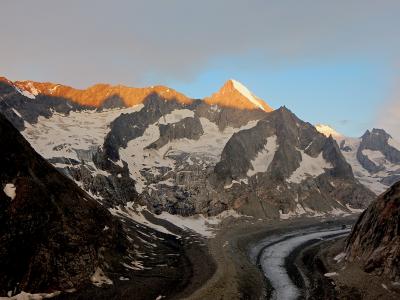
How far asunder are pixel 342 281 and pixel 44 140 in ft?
378

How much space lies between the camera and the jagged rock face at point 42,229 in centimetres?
4894

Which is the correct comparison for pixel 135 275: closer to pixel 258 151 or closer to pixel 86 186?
pixel 86 186

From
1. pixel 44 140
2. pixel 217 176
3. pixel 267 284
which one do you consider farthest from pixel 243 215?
pixel 267 284

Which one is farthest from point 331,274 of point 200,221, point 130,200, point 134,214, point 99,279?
point 130,200

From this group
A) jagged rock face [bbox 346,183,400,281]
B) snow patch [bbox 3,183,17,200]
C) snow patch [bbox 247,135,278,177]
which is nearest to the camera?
jagged rock face [bbox 346,183,400,281]

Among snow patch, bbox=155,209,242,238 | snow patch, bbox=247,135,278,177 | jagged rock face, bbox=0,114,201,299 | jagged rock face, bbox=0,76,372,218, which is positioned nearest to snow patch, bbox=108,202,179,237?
jagged rock face, bbox=0,76,372,218

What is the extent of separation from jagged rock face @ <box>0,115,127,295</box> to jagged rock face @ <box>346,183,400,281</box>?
36.4m

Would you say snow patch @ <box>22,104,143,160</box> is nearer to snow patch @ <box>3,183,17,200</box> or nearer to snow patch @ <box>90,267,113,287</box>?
snow patch @ <box>3,183,17,200</box>

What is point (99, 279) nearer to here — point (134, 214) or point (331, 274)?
point (331, 274)

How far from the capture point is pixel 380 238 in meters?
59.6

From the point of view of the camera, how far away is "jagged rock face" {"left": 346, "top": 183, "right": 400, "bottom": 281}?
2101 inches

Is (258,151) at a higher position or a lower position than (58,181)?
higher

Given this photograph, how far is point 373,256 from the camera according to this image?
57.2 m

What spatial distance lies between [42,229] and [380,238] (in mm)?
45345
